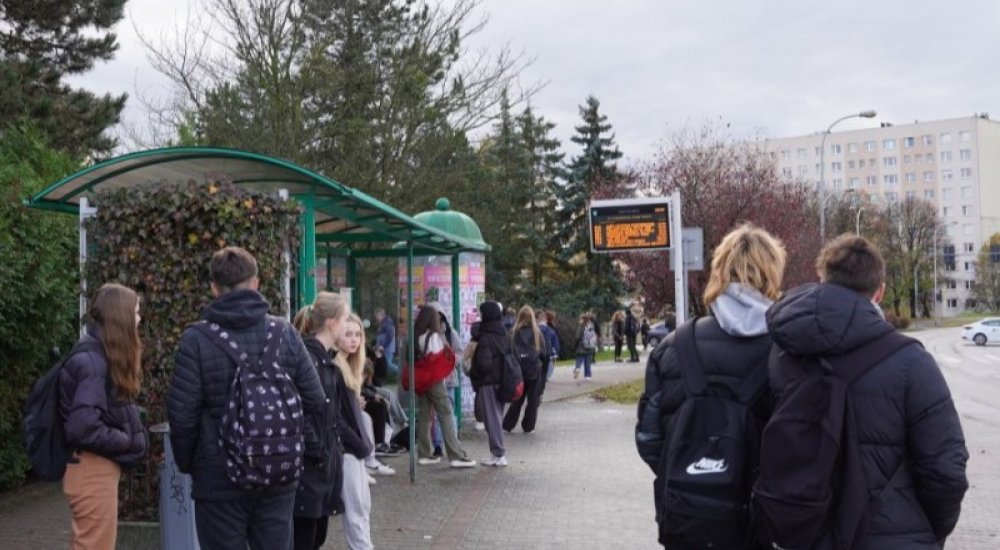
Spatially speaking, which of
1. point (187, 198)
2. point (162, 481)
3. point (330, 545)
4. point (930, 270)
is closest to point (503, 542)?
point (330, 545)

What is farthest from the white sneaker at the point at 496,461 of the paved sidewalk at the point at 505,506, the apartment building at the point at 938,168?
the apartment building at the point at 938,168

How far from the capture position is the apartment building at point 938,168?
115625mm

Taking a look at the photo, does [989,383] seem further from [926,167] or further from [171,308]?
[926,167]

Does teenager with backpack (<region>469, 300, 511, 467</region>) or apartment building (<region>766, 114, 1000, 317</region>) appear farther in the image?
apartment building (<region>766, 114, 1000, 317</region>)

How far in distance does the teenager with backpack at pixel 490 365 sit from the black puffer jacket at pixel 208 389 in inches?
264

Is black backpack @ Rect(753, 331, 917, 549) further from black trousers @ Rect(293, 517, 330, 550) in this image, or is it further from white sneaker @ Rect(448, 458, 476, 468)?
white sneaker @ Rect(448, 458, 476, 468)

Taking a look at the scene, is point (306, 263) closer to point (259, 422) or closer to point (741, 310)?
point (259, 422)

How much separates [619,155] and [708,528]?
49891mm

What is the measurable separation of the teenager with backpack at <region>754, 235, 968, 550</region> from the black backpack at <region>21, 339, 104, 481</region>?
332 centimetres

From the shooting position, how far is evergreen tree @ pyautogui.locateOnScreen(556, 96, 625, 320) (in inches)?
1986

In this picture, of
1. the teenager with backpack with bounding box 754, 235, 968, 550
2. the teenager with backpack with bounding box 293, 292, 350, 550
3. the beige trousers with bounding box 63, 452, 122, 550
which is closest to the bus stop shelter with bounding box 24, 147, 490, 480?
the teenager with backpack with bounding box 293, 292, 350, 550

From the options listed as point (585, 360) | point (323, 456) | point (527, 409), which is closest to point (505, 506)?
point (323, 456)

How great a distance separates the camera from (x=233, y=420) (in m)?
4.28

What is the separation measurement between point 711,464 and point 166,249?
14.8 feet
